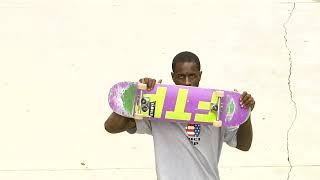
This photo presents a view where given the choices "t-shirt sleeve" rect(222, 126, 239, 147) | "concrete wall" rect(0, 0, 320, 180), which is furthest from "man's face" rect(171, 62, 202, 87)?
"concrete wall" rect(0, 0, 320, 180)

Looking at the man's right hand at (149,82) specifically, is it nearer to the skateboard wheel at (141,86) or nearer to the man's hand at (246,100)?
the skateboard wheel at (141,86)

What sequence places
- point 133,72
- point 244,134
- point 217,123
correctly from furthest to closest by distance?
point 133,72 → point 244,134 → point 217,123

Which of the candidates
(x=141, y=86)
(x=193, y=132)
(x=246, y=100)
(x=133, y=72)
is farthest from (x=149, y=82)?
(x=133, y=72)

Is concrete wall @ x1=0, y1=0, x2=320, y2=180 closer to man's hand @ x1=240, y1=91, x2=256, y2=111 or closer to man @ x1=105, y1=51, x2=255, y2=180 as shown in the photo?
man @ x1=105, y1=51, x2=255, y2=180

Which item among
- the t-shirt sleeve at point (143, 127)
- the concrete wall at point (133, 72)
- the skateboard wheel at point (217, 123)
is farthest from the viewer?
the concrete wall at point (133, 72)

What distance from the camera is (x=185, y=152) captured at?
2.30 metres

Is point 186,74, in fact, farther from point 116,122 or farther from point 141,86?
point 116,122

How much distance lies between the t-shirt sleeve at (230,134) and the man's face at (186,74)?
226 millimetres

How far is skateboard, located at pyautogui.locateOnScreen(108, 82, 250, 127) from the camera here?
2.33m

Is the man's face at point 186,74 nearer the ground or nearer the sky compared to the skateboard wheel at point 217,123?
nearer the sky

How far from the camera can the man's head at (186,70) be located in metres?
2.33

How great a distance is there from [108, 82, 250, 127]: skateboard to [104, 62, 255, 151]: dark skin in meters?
0.03

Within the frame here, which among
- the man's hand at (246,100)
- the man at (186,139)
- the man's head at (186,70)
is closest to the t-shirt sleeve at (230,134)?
the man at (186,139)

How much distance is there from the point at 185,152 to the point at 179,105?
0.63 ft
